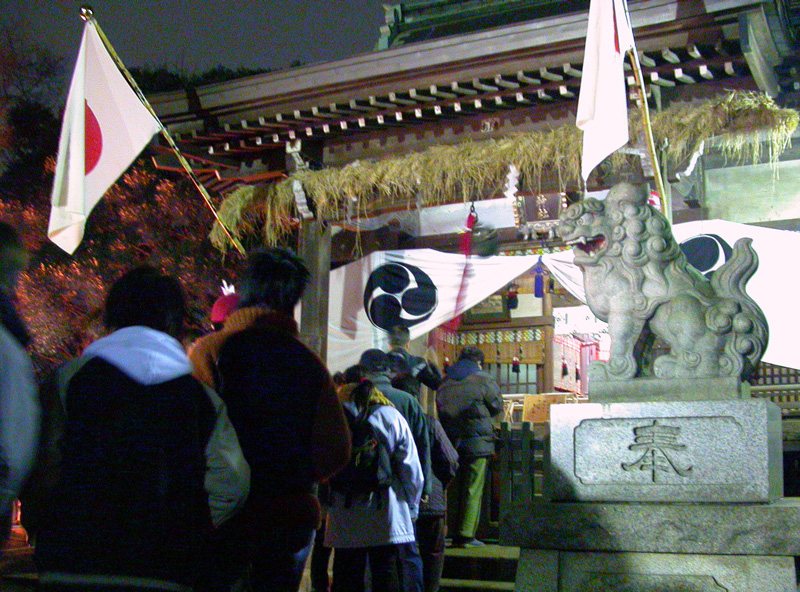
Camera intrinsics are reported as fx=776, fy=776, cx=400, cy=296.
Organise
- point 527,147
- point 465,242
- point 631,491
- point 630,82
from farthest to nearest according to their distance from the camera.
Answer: point 465,242
point 527,147
point 630,82
point 631,491

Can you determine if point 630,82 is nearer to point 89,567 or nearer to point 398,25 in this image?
point 89,567

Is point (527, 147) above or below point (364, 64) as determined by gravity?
below

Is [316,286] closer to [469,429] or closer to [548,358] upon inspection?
[469,429]

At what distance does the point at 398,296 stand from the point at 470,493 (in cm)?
281

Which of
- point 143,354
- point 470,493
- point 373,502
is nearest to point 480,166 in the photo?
Answer: point 470,493

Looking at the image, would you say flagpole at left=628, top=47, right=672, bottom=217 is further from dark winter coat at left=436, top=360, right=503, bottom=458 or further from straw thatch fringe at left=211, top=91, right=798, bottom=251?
dark winter coat at left=436, top=360, right=503, bottom=458

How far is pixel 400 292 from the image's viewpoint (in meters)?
9.96

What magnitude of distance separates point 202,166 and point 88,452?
9.60 metres

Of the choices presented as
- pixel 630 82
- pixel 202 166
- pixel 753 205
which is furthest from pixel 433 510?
pixel 202 166

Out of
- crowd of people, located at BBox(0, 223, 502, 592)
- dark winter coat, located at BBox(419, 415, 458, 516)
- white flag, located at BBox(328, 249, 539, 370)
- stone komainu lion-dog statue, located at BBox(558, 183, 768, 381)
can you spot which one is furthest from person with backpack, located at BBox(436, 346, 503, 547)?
crowd of people, located at BBox(0, 223, 502, 592)

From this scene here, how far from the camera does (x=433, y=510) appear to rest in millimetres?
6414

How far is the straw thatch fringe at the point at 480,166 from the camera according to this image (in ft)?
26.1

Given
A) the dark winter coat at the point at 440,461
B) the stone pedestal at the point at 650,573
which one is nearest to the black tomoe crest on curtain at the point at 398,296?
the dark winter coat at the point at 440,461

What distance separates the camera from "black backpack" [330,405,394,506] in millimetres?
5414
